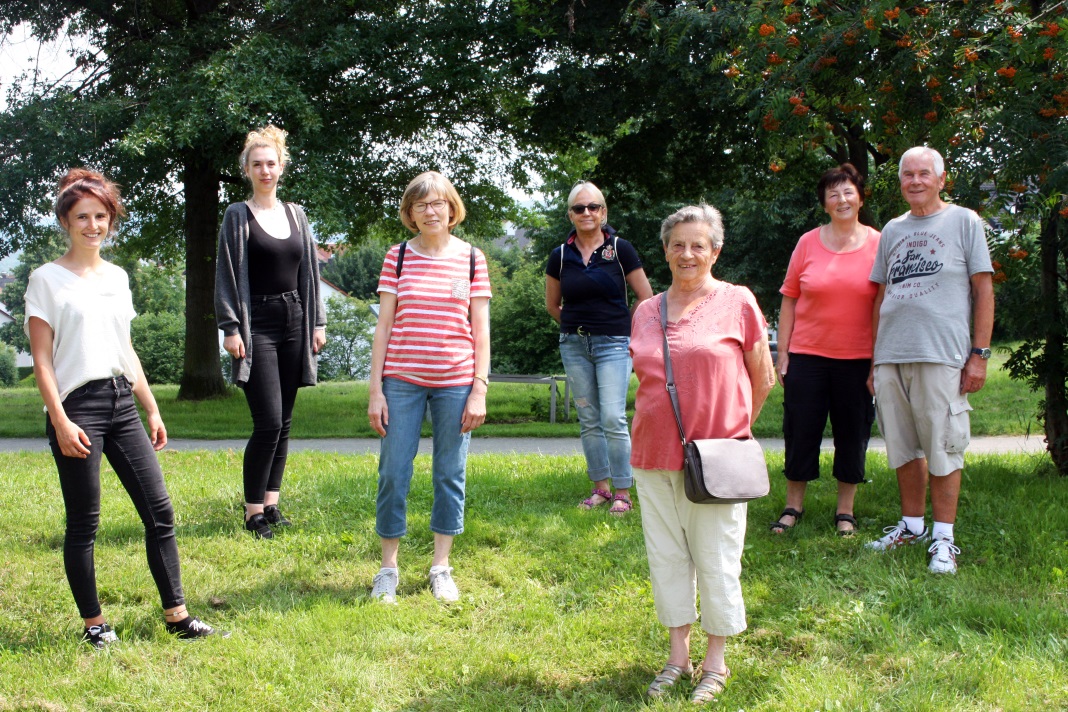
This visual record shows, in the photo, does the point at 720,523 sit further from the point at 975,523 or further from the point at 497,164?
the point at 497,164

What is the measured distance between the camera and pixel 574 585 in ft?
15.3

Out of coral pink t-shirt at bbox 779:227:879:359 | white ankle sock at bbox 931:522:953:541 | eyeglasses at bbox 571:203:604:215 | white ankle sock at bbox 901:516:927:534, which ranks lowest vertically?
white ankle sock at bbox 901:516:927:534

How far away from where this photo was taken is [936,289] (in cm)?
459

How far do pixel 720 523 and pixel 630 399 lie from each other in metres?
12.3

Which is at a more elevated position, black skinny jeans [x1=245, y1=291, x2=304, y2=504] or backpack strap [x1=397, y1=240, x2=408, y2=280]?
backpack strap [x1=397, y1=240, x2=408, y2=280]

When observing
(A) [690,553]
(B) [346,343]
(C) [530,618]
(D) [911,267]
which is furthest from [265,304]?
(B) [346,343]

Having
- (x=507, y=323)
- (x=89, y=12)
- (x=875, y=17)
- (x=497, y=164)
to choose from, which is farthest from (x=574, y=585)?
(x=507, y=323)

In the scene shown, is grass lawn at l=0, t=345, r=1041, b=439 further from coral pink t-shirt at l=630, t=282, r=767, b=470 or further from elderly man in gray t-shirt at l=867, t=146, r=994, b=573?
coral pink t-shirt at l=630, t=282, r=767, b=470

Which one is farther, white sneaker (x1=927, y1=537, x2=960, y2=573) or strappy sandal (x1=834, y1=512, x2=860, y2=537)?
strappy sandal (x1=834, y1=512, x2=860, y2=537)

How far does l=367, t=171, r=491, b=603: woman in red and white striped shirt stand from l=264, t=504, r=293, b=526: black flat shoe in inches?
54.3

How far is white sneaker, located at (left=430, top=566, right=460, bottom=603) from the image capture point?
14.7ft

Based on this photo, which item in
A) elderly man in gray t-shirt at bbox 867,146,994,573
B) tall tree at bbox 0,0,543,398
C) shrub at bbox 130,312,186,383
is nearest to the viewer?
elderly man in gray t-shirt at bbox 867,146,994,573

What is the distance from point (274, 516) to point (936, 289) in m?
4.06

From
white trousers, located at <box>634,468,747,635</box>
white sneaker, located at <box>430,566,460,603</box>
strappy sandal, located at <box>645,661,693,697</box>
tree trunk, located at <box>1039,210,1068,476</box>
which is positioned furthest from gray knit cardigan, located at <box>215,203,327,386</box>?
tree trunk, located at <box>1039,210,1068,476</box>
